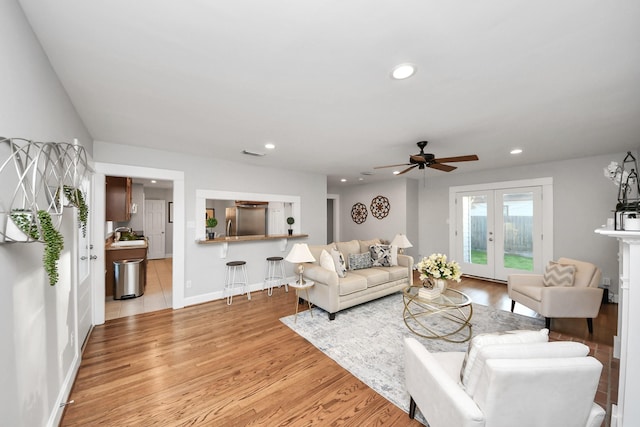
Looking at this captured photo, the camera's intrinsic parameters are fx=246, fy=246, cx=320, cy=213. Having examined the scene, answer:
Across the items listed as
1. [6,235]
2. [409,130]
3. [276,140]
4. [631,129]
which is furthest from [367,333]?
[631,129]

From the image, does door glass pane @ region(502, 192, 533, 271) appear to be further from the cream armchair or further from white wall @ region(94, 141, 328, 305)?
white wall @ region(94, 141, 328, 305)

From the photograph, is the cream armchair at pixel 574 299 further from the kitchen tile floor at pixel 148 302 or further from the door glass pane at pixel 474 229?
the kitchen tile floor at pixel 148 302

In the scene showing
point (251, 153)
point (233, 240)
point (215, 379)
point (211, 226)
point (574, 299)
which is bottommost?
point (215, 379)

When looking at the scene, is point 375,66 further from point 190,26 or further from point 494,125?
point 494,125

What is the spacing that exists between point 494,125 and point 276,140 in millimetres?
2552

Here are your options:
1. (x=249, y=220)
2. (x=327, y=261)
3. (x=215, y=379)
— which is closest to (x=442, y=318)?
(x=327, y=261)

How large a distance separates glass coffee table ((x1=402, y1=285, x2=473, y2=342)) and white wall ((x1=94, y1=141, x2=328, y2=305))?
2.67 meters

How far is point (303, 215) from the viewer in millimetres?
5336

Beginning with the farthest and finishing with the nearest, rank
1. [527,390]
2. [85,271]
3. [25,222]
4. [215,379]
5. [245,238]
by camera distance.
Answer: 1. [245,238]
2. [85,271]
3. [215,379]
4. [527,390]
5. [25,222]

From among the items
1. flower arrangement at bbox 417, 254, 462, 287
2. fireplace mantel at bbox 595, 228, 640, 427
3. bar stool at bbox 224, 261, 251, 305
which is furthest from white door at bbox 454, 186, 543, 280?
bar stool at bbox 224, 261, 251, 305

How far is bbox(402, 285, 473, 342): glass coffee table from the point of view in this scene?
111 inches

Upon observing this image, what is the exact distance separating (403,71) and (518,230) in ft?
16.3

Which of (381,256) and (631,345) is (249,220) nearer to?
(381,256)

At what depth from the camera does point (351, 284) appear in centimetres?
352
